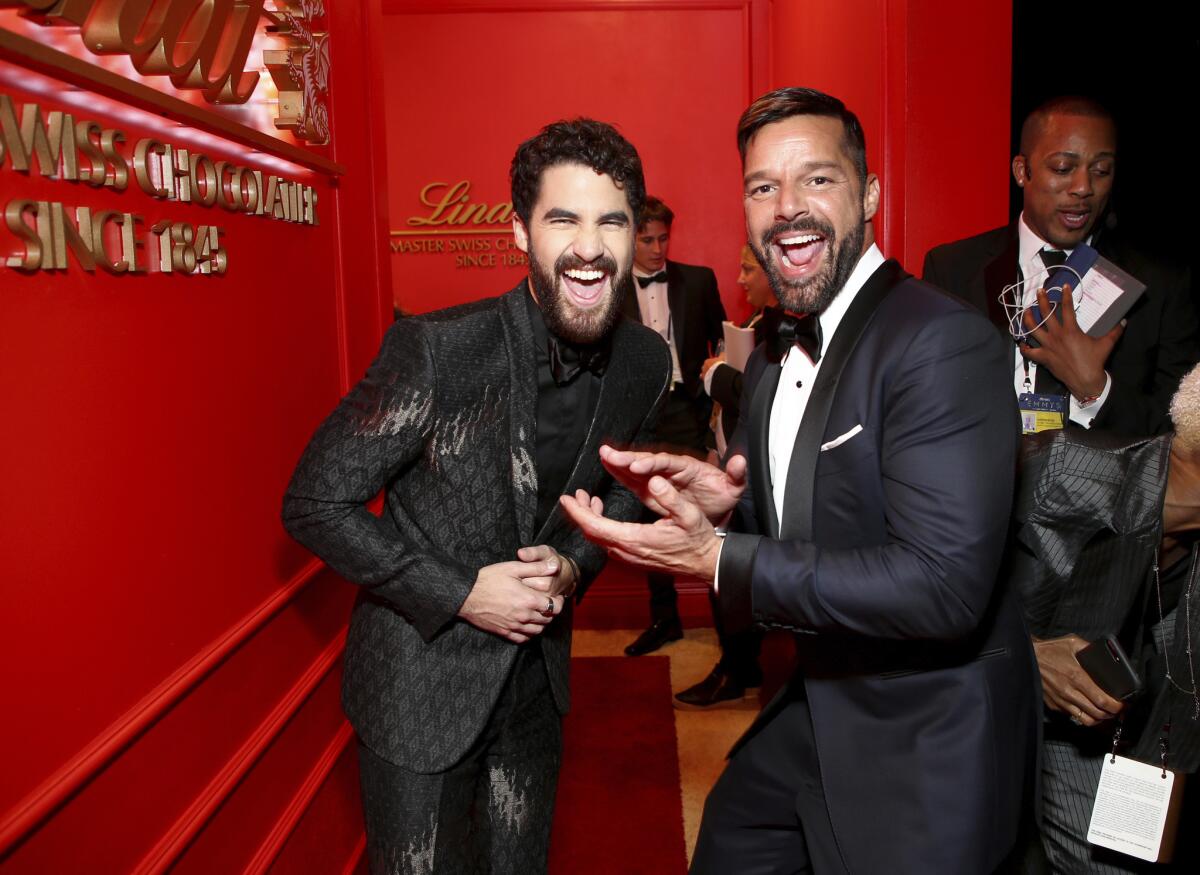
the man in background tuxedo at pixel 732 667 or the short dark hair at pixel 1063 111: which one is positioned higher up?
the short dark hair at pixel 1063 111

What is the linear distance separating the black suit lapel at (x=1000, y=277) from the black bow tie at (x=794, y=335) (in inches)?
54.6

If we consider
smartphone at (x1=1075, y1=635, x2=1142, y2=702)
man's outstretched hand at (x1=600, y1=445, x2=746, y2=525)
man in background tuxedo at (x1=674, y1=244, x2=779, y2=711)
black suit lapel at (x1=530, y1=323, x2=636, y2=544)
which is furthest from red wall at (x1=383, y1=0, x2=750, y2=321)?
man's outstretched hand at (x1=600, y1=445, x2=746, y2=525)

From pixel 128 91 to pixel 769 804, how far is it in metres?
1.86

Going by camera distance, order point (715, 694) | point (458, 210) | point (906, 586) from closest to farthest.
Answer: point (906, 586), point (715, 694), point (458, 210)

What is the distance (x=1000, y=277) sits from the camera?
3236mm

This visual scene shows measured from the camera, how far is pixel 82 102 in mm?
1574

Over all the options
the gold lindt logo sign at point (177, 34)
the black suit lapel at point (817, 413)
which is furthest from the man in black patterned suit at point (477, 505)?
the gold lindt logo sign at point (177, 34)

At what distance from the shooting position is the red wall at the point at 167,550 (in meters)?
1.46

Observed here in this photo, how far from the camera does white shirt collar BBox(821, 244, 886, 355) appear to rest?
1943mm

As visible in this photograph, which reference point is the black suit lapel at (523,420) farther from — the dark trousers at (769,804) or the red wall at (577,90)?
the red wall at (577,90)

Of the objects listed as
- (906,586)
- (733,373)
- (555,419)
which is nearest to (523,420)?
(555,419)

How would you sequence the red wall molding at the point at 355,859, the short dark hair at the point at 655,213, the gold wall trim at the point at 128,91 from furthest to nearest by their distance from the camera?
the short dark hair at the point at 655,213
the red wall molding at the point at 355,859
the gold wall trim at the point at 128,91

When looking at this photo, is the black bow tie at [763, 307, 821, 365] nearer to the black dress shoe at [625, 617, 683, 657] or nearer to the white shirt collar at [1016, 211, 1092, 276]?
the white shirt collar at [1016, 211, 1092, 276]

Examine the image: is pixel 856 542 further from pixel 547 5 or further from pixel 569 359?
pixel 547 5
